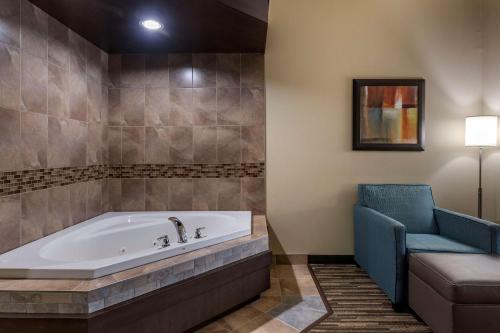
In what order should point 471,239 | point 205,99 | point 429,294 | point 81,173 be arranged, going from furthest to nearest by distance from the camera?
point 205,99, point 81,173, point 471,239, point 429,294

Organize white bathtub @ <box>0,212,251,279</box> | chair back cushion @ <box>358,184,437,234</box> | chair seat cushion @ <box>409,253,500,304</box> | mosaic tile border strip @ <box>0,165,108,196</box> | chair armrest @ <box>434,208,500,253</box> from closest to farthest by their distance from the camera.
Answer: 1. white bathtub @ <box>0,212,251,279</box>
2. chair seat cushion @ <box>409,253,500,304</box>
3. mosaic tile border strip @ <box>0,165,108,196</box>
4. chair armrest @ <box>434,208,500,253</box>
5. chair back cushion @ <box>358,184,437,234</box>

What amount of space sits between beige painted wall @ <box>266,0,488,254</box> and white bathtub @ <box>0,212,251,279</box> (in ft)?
2.73

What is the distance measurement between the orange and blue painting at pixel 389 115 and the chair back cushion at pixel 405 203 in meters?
0.50

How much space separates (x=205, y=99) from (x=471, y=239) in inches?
101

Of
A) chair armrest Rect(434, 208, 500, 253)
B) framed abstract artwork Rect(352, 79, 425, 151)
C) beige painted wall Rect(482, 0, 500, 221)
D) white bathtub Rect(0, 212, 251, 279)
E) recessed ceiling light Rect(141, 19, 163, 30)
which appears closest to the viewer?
white bathtub Rect(0, 212, 251, 279)

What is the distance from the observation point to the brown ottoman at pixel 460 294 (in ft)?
5.71

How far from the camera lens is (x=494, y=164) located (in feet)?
10.6

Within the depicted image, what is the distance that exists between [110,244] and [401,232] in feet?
7.26

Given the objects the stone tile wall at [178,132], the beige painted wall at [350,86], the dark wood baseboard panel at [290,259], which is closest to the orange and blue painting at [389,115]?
the beige painted wall at [350,86]

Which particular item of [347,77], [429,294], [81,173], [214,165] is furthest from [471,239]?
[81,173]

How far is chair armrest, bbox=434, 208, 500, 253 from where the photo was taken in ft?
7.16

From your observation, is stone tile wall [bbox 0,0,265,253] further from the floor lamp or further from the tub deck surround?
the floor lamp

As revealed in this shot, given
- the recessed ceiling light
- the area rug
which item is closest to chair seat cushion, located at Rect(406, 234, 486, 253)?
the area rug

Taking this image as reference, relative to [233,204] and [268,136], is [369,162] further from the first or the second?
[233,204]
